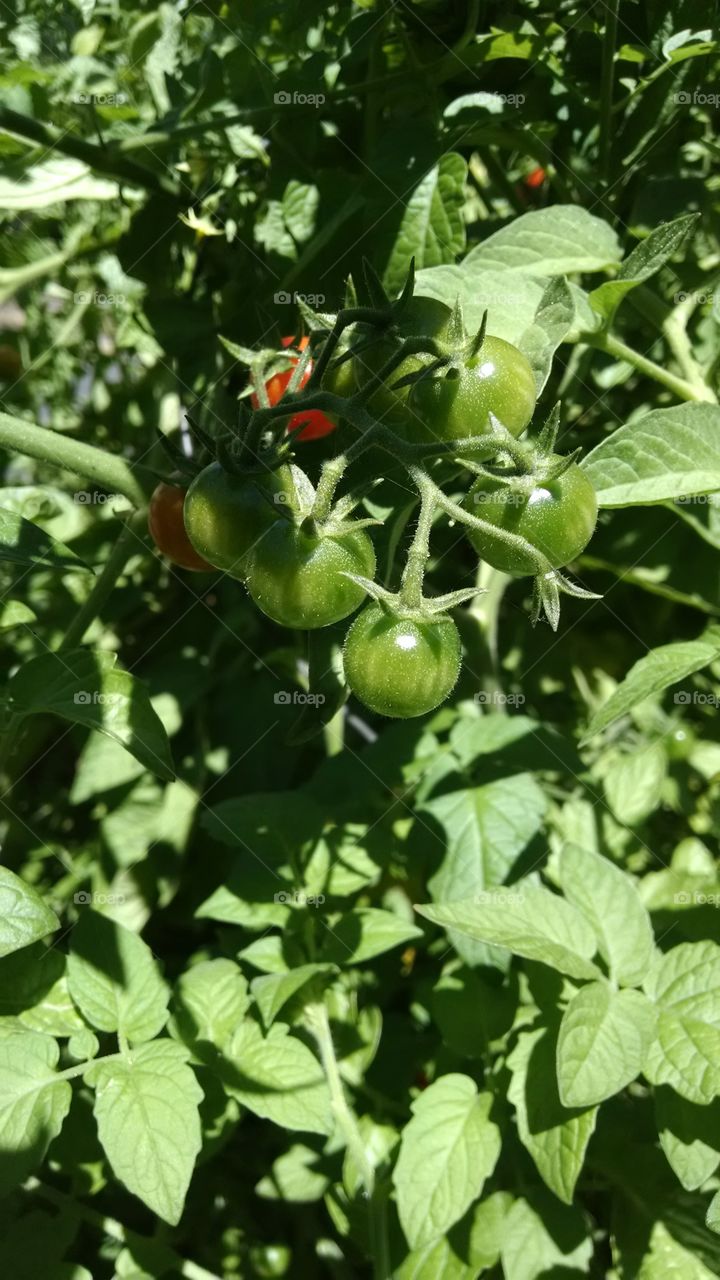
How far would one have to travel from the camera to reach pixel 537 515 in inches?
26.3

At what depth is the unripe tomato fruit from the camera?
0.94 metres

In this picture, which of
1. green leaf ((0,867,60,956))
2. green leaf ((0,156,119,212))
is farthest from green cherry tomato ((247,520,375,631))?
green leaf ((0,156,119,212))

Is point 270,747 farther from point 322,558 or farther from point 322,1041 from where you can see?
point 322,558

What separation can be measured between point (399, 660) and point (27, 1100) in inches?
17.8

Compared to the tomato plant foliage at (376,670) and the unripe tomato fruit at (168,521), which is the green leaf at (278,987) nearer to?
the tomato plant foliage at (376,670)

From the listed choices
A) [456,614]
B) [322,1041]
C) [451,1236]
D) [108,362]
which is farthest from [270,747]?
[108,362]

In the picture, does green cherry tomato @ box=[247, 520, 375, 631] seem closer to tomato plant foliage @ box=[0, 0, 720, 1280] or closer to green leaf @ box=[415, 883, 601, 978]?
tomato plant foliage @ box=[0, 0, 720, 1280]

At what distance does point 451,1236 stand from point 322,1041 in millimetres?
190

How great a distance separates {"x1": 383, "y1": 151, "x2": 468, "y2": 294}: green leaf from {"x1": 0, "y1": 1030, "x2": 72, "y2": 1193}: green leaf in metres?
0.71

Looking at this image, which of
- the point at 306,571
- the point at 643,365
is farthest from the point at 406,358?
the point at 643,365

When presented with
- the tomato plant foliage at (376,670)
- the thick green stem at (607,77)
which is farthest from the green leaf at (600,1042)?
the thick green stem at (607,77)

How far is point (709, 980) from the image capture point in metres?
0.82

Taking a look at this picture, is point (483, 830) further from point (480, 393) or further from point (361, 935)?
point (480, 393)

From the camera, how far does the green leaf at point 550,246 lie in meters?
0.83
